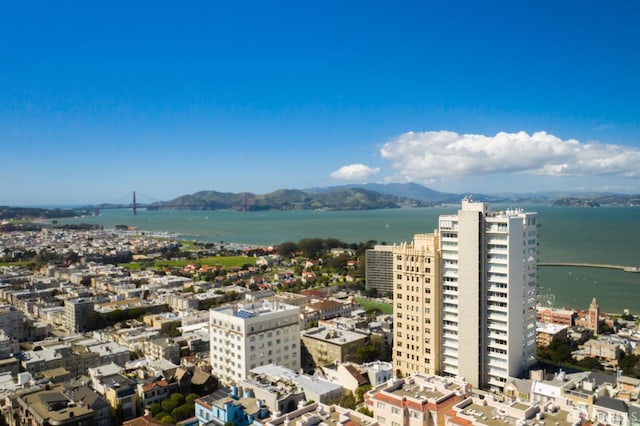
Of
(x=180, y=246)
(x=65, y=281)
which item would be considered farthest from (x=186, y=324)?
(x=180, y=246)

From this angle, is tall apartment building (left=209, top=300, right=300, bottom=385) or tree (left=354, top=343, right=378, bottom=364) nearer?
tall apartment building (left=209, top=300, right=300, bottom=385)

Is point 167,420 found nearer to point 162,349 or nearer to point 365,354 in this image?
point 162,349

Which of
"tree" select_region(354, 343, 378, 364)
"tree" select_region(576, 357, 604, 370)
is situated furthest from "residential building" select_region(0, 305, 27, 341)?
"tree" select_region(576, 357, 604, 370)

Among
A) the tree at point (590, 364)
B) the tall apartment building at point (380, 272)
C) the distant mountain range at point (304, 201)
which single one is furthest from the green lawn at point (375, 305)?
the distant mountain range at point (304, 201)

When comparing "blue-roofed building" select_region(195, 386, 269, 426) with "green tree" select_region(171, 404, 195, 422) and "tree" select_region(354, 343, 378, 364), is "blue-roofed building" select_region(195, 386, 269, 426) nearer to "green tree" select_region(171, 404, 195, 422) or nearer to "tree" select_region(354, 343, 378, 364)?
"green tree" select_region(171, 404, 195, 422)

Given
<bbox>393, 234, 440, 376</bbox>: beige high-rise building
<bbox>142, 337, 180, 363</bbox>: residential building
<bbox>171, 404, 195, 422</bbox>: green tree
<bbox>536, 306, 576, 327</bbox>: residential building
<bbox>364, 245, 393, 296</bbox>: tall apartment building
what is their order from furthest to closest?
<bbox>364, 245, 393, 296</bbox>: tall apartment building, <bbox>536, 306, 576, 327</bbox>: residential building, <bbox>142, 337, 180, 363</bbox>: residential building, <bbox>393, 234, 440, 376</bbox>: beige high-rise building, <bbox>171, 404, 195, 422</bbox>: green tree

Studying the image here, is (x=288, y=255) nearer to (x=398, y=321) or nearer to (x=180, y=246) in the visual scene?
(x=180, y=246)
